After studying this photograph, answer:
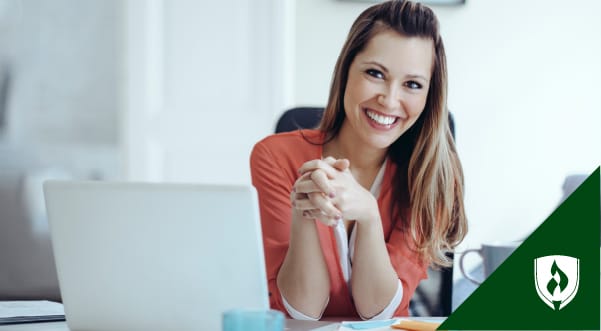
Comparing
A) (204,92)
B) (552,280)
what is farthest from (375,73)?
(204,92)

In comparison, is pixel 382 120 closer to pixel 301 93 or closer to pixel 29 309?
pixel 29 309

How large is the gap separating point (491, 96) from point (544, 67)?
10.4 inches

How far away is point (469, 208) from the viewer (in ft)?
10.9

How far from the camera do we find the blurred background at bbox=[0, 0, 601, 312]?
9.77 feet

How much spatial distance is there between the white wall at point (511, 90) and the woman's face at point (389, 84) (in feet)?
5.89

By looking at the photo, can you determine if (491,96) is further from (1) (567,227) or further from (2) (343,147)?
(1) (567,227)

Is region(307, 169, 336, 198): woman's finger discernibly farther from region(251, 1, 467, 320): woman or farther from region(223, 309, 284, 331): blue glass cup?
region(223, 309, 284, 331): blue glass cup

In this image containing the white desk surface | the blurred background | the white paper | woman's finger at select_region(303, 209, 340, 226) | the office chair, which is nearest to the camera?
the white desk surface

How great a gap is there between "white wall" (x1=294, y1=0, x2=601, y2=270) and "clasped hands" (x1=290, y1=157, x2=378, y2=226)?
201cm

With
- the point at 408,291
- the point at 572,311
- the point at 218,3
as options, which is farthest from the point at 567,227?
the point at 218,3

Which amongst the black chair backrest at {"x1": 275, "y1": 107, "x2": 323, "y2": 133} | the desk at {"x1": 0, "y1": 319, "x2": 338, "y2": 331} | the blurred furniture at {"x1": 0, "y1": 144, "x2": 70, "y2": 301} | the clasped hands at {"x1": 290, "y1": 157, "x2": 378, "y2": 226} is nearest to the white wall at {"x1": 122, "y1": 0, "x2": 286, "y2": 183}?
the blurred furniture at {"x1": 0, "y1": 144, "x2": 70, "y2": 301}

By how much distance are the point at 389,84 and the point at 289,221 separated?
313 millimetres

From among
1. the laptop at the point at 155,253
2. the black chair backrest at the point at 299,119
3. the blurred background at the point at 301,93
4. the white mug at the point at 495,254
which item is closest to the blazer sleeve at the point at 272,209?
the black chair backrest at the point at 299,119

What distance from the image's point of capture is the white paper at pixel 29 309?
116 cm
